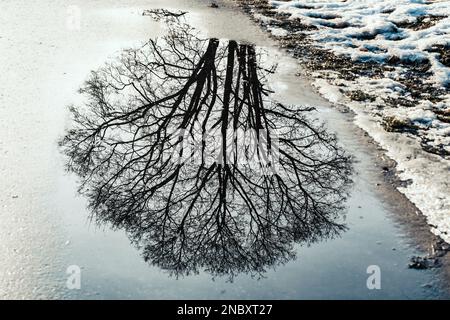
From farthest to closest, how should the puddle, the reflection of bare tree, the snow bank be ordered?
1. the snow bank
2. the reflection of bare tree
3. the puddle

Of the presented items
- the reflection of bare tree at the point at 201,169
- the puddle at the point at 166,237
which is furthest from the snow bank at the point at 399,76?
the reflection of bare tree at the point at 201,169

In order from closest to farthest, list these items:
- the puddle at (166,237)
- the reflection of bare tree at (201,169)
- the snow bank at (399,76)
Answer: the puddle at (166,237) < the reflection of bare tree at (201,169) < the snow bank at (399,76)

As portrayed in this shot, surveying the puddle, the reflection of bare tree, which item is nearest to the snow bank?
the puddle

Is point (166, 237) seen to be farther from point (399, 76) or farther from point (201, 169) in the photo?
point (399, 76)

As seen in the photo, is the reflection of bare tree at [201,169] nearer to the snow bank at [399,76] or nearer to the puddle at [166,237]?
the puddle at [166,237]

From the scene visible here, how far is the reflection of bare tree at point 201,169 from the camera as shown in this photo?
4.88m

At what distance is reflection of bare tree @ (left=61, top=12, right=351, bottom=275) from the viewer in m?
4.88

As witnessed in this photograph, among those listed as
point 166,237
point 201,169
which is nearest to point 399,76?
point 201,169

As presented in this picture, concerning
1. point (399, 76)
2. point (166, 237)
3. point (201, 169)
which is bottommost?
point (166, 237)

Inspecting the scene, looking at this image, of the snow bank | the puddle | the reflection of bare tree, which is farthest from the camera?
the snow bank

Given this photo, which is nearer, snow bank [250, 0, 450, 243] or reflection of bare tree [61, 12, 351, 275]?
reflection of bare tree [61, 12, 351, 275]

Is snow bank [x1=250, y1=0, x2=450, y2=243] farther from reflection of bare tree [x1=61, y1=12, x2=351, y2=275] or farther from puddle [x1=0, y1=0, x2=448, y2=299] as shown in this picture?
reflection of bare tree [x1=61, y1=12, x2=351, y2=275]

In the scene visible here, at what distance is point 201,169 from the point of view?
586 centimetres
